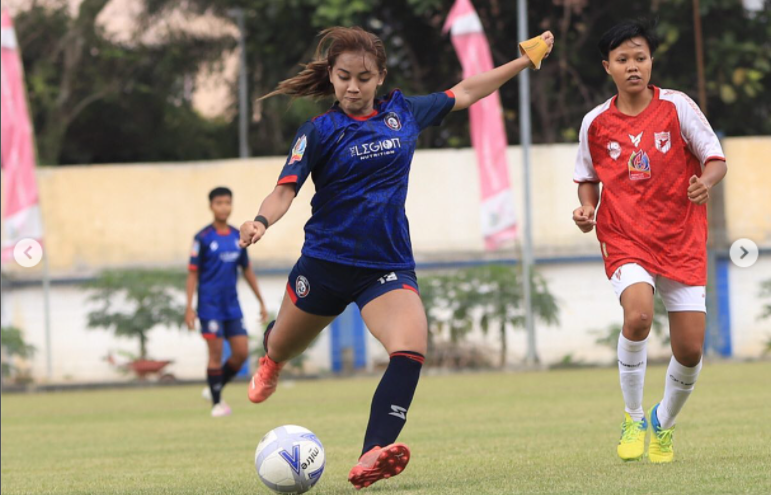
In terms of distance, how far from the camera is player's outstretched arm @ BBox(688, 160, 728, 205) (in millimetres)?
6402

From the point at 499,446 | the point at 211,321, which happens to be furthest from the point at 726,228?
the point at 499,446

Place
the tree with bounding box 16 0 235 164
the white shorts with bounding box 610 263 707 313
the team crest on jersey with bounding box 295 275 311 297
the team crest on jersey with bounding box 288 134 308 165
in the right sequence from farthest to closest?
the tree with bounding box 16 0 235 164 → the white shorts with bounding box 610 263 707 313 → the team crest on jersey with bounding box 295 275 311 297 → the team crest on jersey with bounding box 288 134 308 165

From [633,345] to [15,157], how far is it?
14.7m

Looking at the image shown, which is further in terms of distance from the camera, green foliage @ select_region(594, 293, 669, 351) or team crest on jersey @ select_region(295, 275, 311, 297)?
green foliage @ select_region(594, 293, 669, 351)

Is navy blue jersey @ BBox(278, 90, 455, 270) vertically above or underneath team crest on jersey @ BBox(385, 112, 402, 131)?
underneath

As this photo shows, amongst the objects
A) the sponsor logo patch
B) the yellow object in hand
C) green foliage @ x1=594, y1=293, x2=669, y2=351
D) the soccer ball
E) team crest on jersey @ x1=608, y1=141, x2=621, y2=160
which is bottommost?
green foliage @ x1=594, y1=293, x2=669, y2=351

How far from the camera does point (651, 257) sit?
676 centimetres

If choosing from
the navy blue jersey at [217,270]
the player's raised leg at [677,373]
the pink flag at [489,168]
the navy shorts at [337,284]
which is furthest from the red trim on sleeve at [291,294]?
the pink flag at [489,168]

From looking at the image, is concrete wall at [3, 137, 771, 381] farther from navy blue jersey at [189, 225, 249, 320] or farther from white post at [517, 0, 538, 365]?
navy blue jersey at [189, 225, 249, 320]

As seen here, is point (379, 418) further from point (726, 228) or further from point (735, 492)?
point (726, 228)

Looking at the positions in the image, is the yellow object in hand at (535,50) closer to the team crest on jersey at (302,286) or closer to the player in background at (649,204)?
the player in background at (649,204)

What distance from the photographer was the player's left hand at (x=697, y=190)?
6.40m

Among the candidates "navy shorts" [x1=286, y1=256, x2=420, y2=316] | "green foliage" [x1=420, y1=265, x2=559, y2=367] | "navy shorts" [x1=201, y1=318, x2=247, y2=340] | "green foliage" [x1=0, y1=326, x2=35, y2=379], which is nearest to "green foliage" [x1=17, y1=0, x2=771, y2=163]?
"green foliage" [x1=420, y1=265, x2=559, y2=367]

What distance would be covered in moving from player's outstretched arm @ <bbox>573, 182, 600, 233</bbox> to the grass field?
48.7 inches
